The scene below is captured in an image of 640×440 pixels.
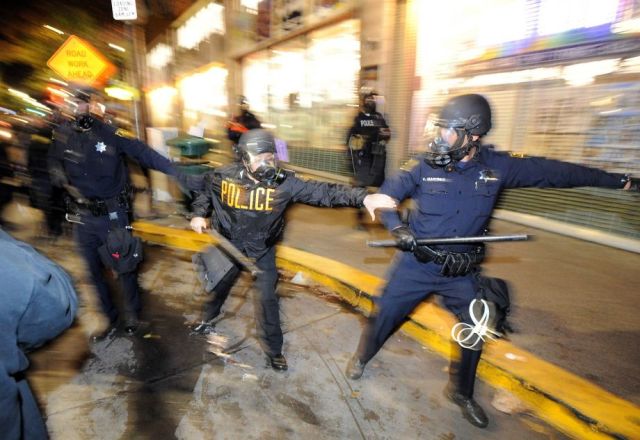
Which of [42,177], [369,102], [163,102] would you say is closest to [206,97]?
[163,102]

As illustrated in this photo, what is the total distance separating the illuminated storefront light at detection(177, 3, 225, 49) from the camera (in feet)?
48.4

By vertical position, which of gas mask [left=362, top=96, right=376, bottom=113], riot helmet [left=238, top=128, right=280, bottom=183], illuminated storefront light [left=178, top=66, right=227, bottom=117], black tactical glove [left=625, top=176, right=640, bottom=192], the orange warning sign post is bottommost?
black tactical glove [left=625, top=176, right=640, bottom=192]

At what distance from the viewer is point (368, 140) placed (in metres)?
6.38

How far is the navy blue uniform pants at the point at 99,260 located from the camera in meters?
3.45

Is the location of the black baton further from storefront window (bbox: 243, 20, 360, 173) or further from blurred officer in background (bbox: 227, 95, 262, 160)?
storefront window (bbox: 243, 20, 360, 173)

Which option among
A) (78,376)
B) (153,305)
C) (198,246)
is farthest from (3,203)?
(78,376)

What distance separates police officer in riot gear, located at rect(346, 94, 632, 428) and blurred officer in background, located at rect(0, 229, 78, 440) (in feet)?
6.04

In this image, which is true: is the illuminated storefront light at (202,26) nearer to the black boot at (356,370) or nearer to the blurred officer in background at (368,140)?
the blurred officer in background at (368,140)

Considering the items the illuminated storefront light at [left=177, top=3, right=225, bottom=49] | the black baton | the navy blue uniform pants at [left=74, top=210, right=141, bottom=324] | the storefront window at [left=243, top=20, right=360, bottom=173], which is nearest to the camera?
the black baton

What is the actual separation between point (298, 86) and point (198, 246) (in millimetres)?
7377

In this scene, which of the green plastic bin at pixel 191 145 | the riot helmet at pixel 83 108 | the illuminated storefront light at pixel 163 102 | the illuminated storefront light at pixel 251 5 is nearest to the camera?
the riot helmet at pixel 83 108

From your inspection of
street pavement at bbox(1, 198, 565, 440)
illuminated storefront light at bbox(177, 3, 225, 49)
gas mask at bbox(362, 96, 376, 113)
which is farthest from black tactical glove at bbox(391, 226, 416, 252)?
illuminated storefront light at bbox(177, 3, 225, 49)

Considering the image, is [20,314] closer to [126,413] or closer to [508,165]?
[126,413]

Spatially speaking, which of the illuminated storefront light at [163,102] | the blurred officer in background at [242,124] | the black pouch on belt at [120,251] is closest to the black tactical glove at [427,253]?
the black pouch on belt at [120,251]
